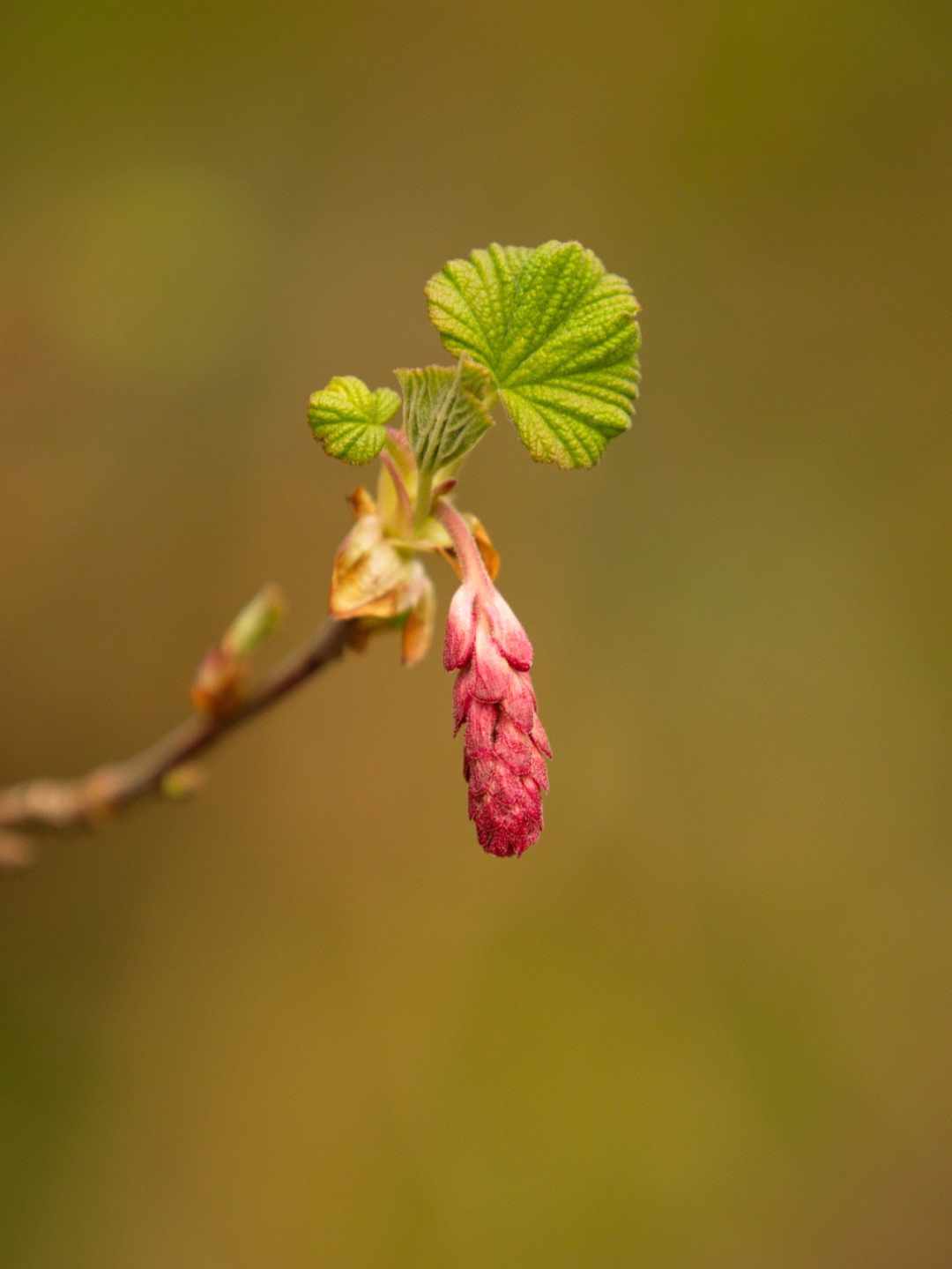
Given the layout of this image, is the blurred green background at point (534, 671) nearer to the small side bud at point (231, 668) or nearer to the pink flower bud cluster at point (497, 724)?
the small side bud at point (231, 668)

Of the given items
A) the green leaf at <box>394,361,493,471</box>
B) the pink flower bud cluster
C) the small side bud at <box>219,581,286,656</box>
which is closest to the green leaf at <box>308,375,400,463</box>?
the green leaf at <box>394,361,493,471</box>

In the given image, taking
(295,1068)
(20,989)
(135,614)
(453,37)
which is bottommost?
(295,1068)

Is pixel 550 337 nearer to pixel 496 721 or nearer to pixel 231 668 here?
pixel 496 721

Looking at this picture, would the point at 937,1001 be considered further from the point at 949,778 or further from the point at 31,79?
the point at 31,79

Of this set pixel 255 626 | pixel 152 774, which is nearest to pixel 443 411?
pixel 255 626

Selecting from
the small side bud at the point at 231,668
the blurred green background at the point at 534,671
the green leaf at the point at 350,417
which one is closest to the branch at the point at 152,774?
the small side bud at the point at 231,668

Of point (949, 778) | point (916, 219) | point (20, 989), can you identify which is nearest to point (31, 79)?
point (20, 989)

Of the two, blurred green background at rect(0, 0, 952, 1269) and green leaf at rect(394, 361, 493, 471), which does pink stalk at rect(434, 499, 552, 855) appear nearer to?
green leaf at rect(394, 361, 493, 471)

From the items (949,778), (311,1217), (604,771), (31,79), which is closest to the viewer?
(31,79)
